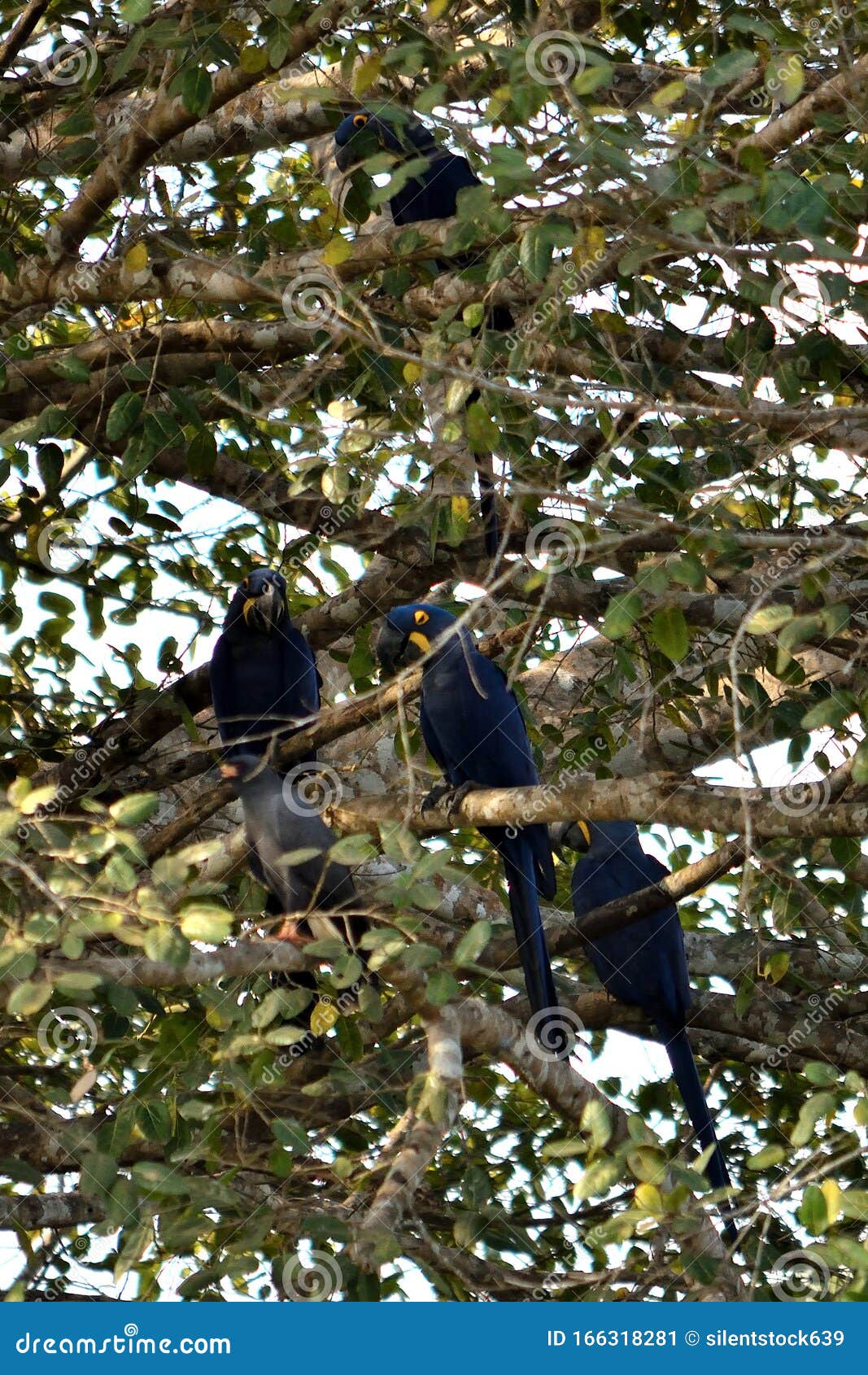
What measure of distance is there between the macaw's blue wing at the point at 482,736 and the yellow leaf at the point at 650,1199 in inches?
71.5

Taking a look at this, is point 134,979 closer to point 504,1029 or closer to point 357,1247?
point 357,1247

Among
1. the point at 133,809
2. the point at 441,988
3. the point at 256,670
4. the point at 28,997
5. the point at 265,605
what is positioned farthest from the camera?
the point at 256,670

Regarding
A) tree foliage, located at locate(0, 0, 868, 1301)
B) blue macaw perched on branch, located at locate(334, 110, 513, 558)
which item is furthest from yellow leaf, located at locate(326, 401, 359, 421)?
blue macaw perched on branch, located at locate(334, 110, 513, 558)

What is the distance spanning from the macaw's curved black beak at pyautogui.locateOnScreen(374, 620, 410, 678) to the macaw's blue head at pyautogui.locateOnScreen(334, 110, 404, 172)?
4.37 ft

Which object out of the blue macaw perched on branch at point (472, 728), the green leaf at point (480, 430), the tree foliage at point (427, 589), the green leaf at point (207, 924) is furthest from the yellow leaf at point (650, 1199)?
the blue macaw perched on branch at point (472, 728)

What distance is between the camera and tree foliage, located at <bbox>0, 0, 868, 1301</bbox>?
240 centimetres

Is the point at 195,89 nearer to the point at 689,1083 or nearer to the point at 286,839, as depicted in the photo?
the point at 286,839

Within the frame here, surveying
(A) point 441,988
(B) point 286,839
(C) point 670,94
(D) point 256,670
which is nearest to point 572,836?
(D) point 256,670

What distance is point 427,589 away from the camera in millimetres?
4316

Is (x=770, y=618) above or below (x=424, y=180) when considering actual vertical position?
below

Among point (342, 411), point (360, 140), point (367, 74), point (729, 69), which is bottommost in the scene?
point (342, 411)

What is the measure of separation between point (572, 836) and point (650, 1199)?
2670 millimetres

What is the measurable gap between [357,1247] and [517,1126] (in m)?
2.09

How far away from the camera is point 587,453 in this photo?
389 cm
